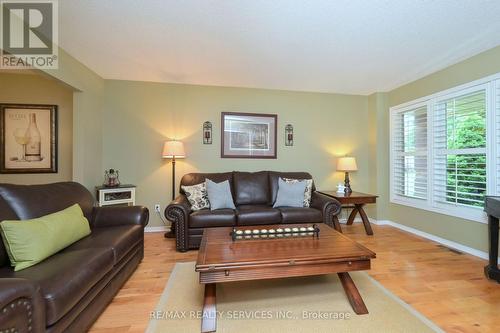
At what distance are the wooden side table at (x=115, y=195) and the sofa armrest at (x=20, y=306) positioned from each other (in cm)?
224

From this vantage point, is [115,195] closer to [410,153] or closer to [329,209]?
[329,209]

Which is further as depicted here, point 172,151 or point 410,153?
point 410,153

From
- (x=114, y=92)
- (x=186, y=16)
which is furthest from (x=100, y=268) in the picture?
(x=114, y=92)

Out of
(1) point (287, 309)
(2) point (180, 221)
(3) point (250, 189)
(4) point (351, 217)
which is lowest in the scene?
(1) point (287, 309)

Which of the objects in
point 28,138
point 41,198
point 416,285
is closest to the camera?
point 41,198

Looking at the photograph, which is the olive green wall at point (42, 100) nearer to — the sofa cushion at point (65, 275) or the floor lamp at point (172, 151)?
the floor lamp at point (172, 151)

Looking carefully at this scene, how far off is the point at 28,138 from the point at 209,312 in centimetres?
376

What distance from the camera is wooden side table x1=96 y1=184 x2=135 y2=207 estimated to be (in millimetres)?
3029

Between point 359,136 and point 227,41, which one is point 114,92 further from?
point 359,136

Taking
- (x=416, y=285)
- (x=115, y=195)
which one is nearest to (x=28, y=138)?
(x=115, y=195)

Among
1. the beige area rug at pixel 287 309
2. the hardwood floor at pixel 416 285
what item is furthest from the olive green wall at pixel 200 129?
the beige area rug at pixel 287 309

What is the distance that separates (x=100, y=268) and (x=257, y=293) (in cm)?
121

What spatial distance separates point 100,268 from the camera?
1.50 meters

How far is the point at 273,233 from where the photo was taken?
204 centimetres
